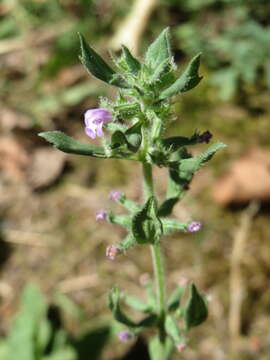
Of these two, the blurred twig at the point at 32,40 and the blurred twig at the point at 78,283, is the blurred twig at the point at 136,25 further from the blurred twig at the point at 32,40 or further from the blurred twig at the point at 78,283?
the blurred twig at the point at 78,283

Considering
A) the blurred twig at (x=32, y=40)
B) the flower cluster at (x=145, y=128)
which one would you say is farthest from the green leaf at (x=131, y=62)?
the blurred twig at (x=32, y=40)

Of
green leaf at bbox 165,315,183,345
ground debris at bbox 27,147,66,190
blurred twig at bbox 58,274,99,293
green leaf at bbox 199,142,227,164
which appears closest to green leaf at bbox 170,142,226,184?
green leaf at bbox 199,142,227,164

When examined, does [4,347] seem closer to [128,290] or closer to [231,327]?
[128,290]

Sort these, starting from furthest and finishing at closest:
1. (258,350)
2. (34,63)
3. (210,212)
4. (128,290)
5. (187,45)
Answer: (34,63)
(187,45)
(210,212)
(128,290)
(258,350)

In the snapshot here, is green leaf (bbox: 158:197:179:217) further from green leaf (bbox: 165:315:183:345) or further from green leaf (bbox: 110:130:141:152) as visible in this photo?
green leaf (bbox: 165:315:183:345)

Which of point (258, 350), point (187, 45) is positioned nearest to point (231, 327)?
point (258, 350)

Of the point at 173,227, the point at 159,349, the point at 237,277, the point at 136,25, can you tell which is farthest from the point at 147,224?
the point at 136,25
